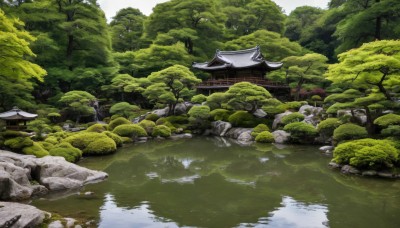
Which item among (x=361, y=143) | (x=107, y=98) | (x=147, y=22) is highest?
(x=147, y=22)

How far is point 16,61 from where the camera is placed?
38.6 feet

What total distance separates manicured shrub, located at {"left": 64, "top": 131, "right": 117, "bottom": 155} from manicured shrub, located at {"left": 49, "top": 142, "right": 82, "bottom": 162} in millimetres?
1059

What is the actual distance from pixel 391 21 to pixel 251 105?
52.3 feet

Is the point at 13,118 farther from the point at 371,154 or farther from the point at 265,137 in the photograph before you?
the point at 371,154

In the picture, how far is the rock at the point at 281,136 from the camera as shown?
21.7 m

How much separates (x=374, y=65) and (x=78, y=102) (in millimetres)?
21619

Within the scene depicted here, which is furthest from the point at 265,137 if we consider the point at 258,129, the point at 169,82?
the point at 169,82

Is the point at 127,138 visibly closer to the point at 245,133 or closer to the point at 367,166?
the point at 245,133

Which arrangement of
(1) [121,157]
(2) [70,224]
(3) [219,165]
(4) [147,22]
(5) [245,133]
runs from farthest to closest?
(4) [147,22] < (5) [245,133] < (1) [121,157] < (3) [219,165] < (2) [70,224]

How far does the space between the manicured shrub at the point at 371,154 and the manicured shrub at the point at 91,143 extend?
1222 cm

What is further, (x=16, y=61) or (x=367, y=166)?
(x=367, y=166)

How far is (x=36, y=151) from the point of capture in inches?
568

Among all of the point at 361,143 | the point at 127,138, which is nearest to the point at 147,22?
the point at 127,138

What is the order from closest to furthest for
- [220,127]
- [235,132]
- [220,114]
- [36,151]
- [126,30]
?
1. [36,151]
2. [235,132]
3. [220,127]
4. [220,114]
5. [126,30]
